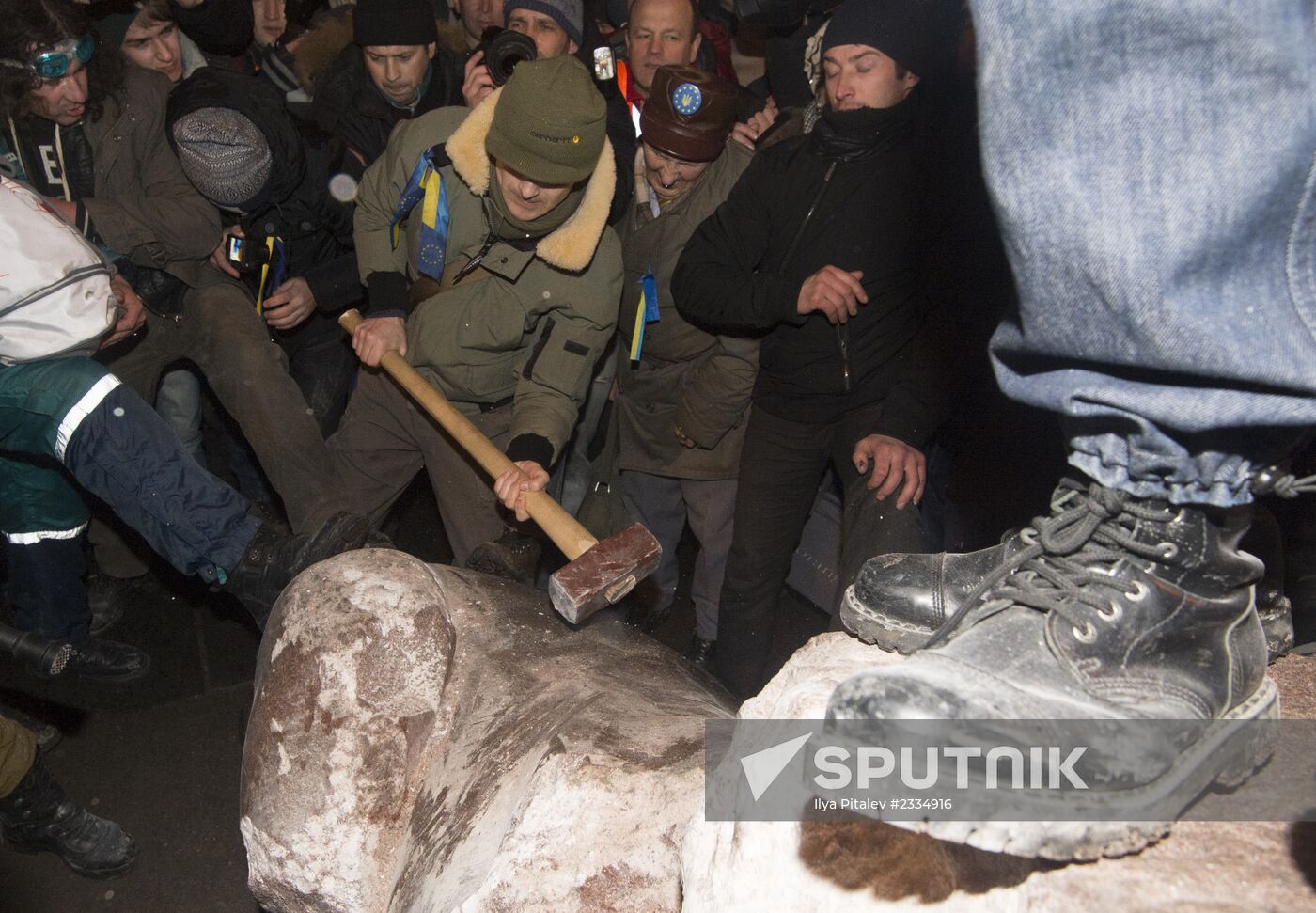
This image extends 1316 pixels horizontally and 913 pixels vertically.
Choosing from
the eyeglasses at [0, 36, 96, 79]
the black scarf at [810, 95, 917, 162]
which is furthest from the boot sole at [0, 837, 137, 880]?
the black scarf at [810, 95, 917, 162]

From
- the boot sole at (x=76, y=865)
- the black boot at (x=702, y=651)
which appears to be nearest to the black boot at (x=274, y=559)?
the boot sole at (x=76, y=865)

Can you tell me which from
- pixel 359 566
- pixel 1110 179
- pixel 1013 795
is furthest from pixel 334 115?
pixel 1013 795

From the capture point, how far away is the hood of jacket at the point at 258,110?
10.4 feet

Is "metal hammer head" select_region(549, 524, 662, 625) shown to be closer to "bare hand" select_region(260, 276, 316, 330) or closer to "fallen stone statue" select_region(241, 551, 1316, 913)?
"fallen stone statue" select_region(241, 551, 1316, 913)

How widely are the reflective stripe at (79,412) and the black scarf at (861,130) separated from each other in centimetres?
236

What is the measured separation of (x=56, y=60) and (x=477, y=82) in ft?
4.63

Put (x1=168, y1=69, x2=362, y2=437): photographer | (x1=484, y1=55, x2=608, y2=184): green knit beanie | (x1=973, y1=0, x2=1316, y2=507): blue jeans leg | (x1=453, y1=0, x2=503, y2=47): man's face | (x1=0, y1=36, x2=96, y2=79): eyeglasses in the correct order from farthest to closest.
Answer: (x1=453, y1=0, x2=503, y2=47): man's face, (x1=168, y1=69, x2=362, y2=437): photographer, (x1=0, y1=36, x2=96, y2=79): eyeglasses, (x1=484, y1=55, x2=608, y2=184): green knit beanie, (x1=973, y1=0, x2=1316, y2=507): blue jeans leg

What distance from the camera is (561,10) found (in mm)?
3639

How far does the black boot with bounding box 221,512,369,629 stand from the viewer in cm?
266

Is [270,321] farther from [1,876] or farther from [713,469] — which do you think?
[1,876]

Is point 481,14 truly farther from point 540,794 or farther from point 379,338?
point 540,794

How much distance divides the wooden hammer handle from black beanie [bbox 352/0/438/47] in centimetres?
112

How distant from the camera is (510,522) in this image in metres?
3.24

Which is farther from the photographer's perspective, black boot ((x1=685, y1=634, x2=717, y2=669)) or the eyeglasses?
black boot ((x1=685, y1=634, x2=717, y2=669))
